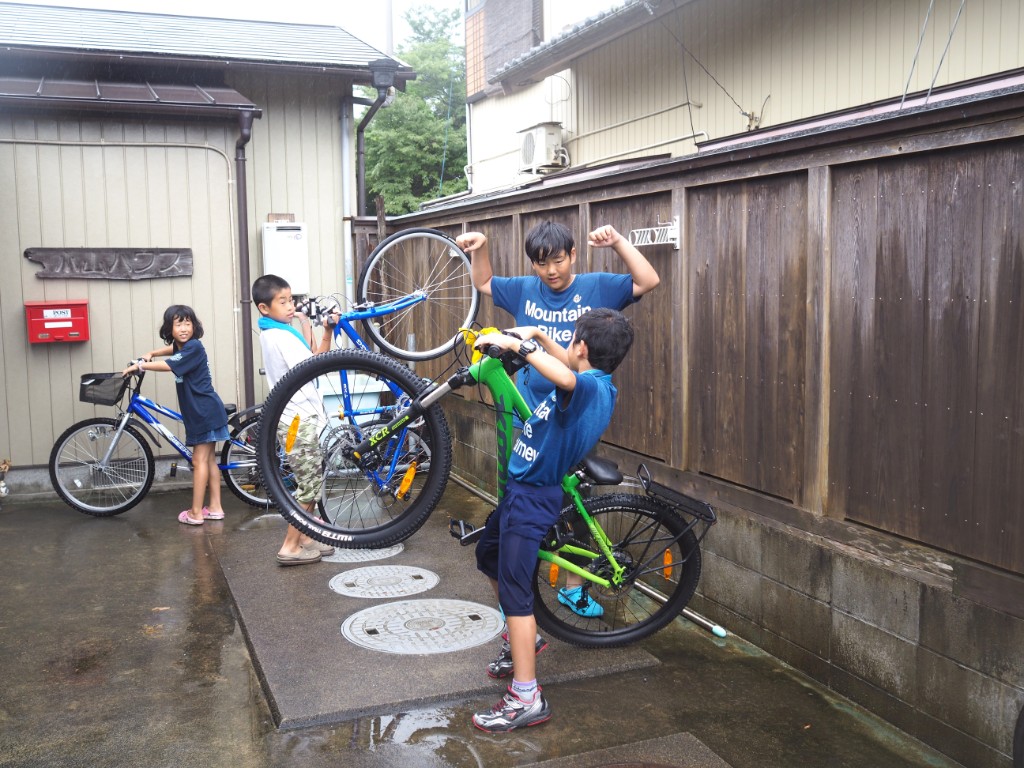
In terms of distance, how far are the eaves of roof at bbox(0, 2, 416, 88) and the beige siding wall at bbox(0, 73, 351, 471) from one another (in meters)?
0.35

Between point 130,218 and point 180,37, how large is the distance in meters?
2.15

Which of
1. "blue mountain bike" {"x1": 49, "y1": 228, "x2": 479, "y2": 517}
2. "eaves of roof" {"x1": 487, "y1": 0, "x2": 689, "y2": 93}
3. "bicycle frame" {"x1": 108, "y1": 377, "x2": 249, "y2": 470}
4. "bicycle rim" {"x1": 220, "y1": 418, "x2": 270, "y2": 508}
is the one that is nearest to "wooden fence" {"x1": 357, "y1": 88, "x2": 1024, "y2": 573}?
"blue mountain bike" {"x1": 49, "y1": 228, "x2": 479, "y2": 517}

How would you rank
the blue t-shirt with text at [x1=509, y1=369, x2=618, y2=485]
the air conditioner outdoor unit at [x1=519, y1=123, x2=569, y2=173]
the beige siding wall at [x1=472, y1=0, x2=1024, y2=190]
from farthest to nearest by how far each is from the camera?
1. the air conditioner outdoor unit at [x1=519, y1=123, x2=569, y2=173]
2. the beige siding wall at [x1=472, y1=0, x2=1024, y2=190]
3. the blue t-shirt with text at [x1=509, y1=369, x2=618, y2=485]

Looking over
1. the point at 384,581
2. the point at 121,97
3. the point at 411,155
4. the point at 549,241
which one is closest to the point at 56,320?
the point at 121,97

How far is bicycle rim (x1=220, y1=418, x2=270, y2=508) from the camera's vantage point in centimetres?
754

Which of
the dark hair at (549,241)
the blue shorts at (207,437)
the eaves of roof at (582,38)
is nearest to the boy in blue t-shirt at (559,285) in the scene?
the dark hair at (549,241)

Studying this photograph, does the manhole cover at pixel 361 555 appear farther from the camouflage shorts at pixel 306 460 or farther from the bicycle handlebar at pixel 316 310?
the bicycle handlebar at pixel 316 310

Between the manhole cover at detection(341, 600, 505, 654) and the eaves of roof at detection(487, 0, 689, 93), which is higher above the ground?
the eaves of roof at detection(487, 0, 689, 93)

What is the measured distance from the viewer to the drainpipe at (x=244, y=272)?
331 inches

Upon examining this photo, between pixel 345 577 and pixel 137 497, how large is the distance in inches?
105

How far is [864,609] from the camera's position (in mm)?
3816

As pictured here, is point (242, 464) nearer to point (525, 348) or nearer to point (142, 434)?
point (142, 434)

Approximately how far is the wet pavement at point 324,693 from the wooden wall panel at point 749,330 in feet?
3.11

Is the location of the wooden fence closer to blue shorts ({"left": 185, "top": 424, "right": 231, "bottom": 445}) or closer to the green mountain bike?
the green mountain bike
